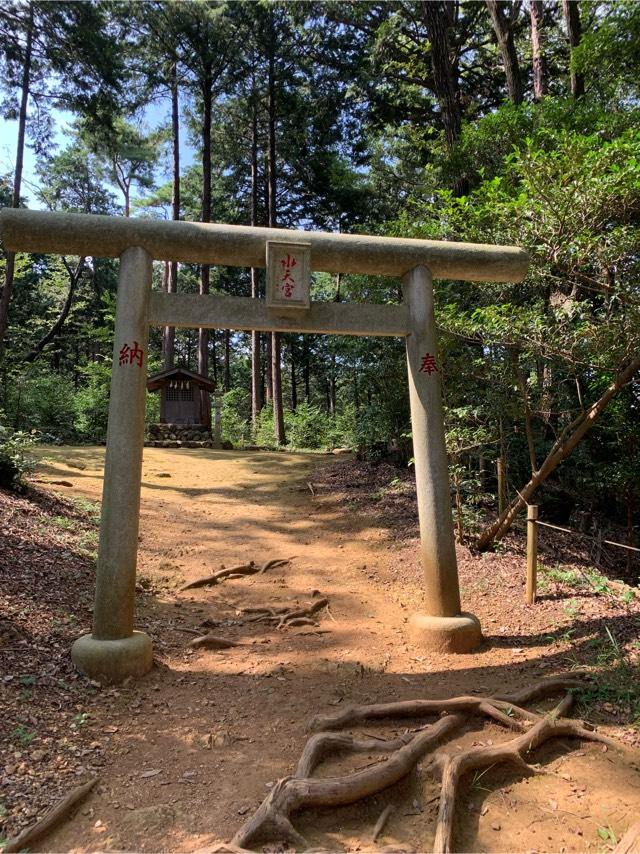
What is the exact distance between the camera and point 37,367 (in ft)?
64.0

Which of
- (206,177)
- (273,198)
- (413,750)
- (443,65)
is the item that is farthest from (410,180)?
(413,750)

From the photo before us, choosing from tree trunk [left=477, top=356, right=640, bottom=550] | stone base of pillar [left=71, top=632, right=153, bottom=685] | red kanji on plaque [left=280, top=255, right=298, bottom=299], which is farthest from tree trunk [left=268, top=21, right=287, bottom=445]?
stone base of pillar [left=71, top=632, right=153, bottom=685]

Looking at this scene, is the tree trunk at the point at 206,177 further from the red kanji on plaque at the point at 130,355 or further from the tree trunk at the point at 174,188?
the red kanji on plaque at the point at 130,355

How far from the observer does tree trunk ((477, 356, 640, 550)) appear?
5.80m

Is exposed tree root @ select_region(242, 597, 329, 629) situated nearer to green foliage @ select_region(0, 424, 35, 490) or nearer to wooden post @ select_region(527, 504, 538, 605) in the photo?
wooden post @ select_region(527, 504, 538, 605)

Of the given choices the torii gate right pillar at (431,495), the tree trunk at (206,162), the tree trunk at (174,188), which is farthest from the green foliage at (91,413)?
the torii gate right pillar at (431,495)

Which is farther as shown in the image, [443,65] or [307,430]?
[307,430]

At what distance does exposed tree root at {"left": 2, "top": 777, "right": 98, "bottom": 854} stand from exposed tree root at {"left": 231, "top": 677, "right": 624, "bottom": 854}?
1.00 meters

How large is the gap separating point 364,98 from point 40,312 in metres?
20.7

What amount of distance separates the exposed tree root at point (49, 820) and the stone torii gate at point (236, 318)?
1250 mm

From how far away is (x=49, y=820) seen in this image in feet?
8.84

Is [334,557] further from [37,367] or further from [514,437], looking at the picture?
[37,367]

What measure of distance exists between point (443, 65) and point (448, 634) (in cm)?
1101

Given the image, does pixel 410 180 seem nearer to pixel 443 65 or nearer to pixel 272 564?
pixel 443 65
